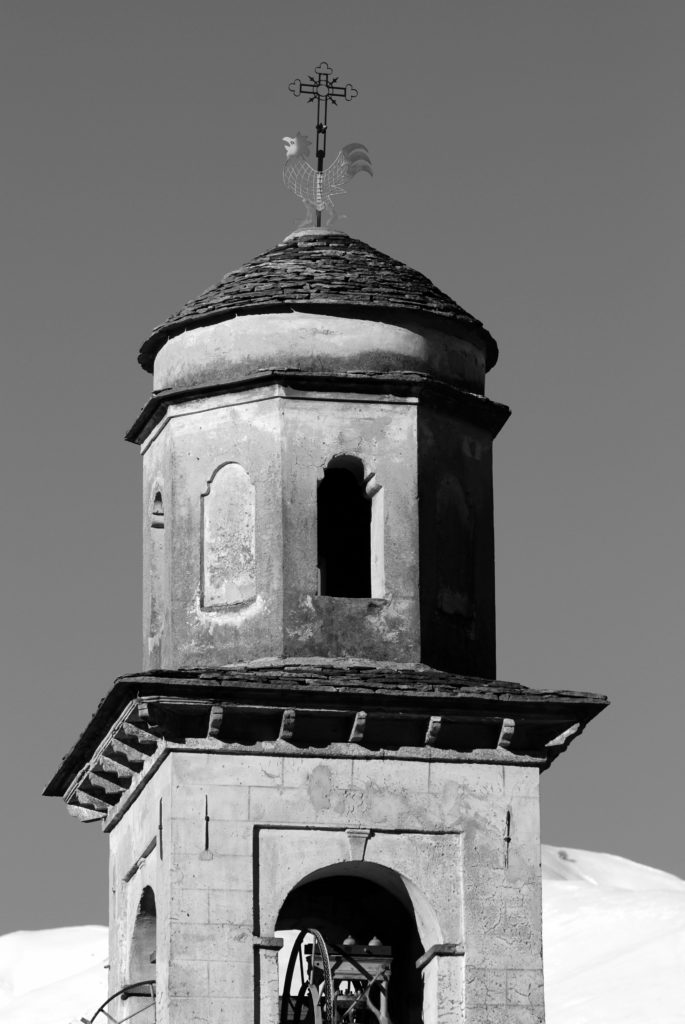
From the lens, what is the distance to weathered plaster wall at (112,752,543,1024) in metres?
26.7

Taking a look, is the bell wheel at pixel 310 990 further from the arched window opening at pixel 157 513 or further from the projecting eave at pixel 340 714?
the arched window opening at pixel 157 513

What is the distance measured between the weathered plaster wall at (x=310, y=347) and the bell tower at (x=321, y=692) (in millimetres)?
27

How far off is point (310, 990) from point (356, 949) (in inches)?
36.4

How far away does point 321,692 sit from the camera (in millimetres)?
27031

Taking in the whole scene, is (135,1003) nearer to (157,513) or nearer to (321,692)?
(321,692)

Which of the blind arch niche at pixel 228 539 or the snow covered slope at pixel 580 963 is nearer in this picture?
the blind arch niche at pixel 228 539

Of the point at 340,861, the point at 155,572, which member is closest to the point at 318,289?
the point at 155,572

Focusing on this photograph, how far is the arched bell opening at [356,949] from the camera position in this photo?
28344mm

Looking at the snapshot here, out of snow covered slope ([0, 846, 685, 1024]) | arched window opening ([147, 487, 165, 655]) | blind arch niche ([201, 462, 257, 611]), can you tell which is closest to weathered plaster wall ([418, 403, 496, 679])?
blind arch niche ([201, 462, 257, 611])

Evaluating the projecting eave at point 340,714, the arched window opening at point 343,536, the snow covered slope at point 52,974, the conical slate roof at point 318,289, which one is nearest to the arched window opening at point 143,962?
the projecting eave at point 340,714

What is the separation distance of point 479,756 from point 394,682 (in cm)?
113

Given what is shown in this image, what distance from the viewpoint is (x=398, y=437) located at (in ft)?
94.1

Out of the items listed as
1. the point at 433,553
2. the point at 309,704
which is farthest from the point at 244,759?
the point at 433,553

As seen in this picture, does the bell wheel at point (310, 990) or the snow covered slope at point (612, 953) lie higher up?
the bell wheel at point (310, 990)
